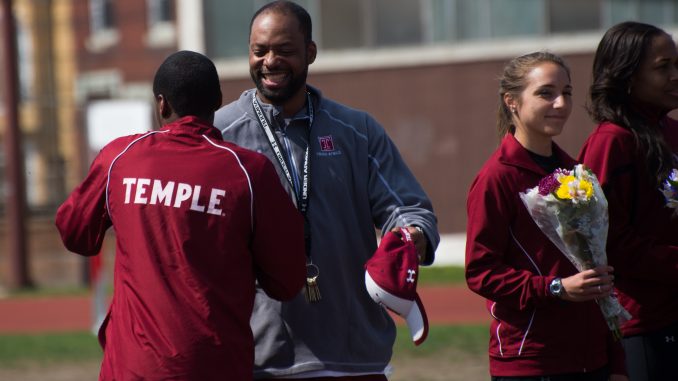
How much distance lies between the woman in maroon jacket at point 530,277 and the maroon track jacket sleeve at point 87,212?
1.37m

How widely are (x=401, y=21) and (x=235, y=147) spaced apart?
21047 millimetres

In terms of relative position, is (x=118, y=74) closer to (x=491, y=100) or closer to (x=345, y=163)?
(x=491, y=100)

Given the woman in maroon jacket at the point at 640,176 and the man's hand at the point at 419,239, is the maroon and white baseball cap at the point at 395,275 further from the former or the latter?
the woman in maroon jacket at the point at 640,176

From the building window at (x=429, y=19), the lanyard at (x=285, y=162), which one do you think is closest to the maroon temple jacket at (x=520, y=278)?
the lanyard at (x=285, y=162)

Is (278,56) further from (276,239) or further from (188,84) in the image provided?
(276,239)

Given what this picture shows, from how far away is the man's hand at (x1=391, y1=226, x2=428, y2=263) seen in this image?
171 inches

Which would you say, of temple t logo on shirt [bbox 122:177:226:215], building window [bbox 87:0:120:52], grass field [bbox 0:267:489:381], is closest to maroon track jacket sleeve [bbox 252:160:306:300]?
temple t logo on shirt [bbox 122:177:226:215]

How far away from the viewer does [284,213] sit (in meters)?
4.05

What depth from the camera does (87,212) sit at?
13.6 ft

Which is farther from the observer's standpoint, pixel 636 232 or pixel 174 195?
pixel 636 232

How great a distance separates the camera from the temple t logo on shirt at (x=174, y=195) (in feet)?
12.9

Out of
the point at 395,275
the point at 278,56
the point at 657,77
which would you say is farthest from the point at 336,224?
the point at 657,77

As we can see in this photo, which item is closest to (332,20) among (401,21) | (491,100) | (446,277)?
(401,21)

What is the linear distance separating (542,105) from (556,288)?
0.72 metres
